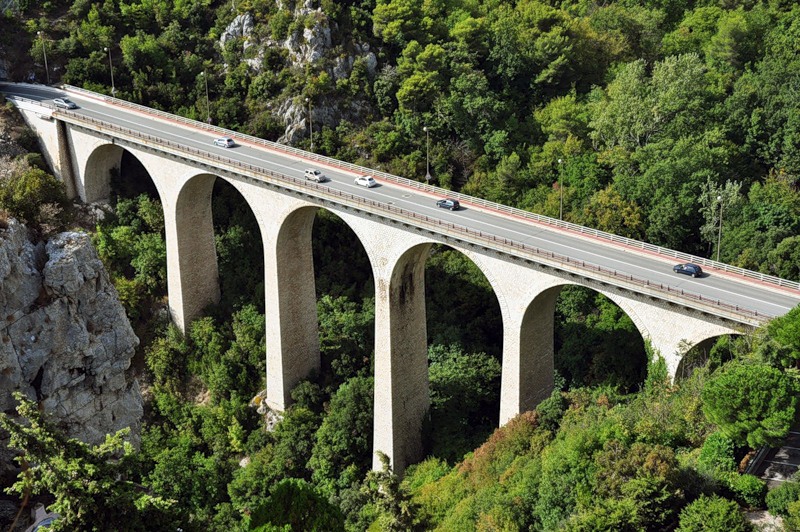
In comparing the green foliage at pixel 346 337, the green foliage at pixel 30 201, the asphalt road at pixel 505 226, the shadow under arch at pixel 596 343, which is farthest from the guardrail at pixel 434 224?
the green foliage at pixel 30 201

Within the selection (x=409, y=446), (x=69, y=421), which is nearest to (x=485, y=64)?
(x=409, y=446)

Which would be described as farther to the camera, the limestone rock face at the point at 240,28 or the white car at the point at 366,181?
the limestone rock face at the point at 240,28

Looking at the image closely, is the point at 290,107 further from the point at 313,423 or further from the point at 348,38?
the point at 313,423

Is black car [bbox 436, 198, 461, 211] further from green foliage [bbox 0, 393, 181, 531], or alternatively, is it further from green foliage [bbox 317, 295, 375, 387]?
green foliage [bbox 0, 393, 181, 531]

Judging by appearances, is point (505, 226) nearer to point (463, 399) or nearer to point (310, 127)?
point (463, 399)

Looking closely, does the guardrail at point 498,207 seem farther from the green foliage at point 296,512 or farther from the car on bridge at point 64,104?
the green foliage at point 296,512

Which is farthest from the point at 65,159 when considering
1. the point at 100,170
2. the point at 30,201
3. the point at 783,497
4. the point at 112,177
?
the point at 783,497

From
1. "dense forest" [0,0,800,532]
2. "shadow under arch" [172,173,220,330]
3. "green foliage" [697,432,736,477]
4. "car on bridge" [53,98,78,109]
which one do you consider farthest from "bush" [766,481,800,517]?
"car on bridge" [53,98,78,109]
